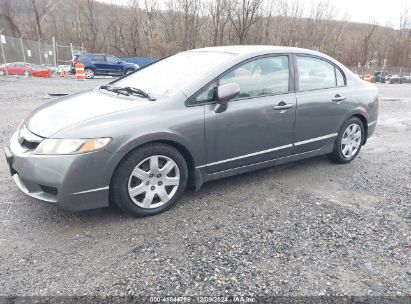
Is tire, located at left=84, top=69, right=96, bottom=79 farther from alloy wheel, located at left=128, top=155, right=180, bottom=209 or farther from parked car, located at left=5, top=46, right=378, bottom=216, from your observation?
alloy wheel, located at left=128, top=155, right=180, bottom=209

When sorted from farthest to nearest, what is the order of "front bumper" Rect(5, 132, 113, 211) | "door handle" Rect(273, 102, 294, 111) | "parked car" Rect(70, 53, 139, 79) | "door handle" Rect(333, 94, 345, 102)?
"parked car" Rect(70, 53, 139, 79), "door handle" Rect(333, 94, 345, 102), "door handle" Rect(273, 102, 294, 111), "front bumper" Rect(5, 132, 113, 211)

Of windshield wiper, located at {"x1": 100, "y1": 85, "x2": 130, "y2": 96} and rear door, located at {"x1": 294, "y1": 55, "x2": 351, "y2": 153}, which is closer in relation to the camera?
windshield wiper, located at {"x1": 100, "y1": 85, "x2": 130, "y2": 96}

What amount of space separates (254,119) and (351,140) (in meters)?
1.98

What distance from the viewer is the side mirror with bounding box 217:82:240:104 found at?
316cm

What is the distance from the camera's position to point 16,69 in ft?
74.7

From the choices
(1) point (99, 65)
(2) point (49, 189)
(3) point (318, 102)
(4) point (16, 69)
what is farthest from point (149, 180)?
(4) point (16, 69)

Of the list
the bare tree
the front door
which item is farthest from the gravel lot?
the bare tree

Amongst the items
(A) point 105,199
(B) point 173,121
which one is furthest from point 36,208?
(B) point 173,121

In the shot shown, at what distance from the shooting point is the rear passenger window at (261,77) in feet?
11.4

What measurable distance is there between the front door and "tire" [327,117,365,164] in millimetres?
1036

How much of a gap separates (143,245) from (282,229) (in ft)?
4.08

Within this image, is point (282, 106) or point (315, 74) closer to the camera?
point (282, 106)

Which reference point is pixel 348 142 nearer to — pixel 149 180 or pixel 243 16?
pixel 149 180

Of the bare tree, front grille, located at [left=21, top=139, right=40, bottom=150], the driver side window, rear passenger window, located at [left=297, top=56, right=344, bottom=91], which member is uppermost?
the bare tree
